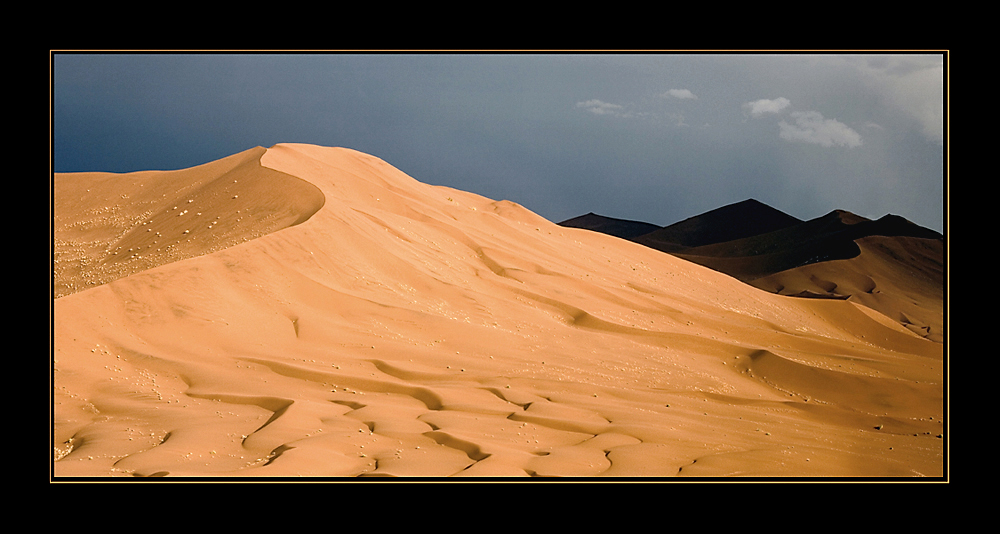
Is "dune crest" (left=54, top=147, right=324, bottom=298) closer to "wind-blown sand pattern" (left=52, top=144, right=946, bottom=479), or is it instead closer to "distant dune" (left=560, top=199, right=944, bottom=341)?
"wind-blown sand pattern" (left=52, top=144, right=946, bottom=479)

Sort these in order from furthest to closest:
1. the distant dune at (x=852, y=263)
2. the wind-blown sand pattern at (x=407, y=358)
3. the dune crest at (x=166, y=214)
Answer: the distant dune at (x=852, y=263) → the dune crest at (x=166, y=214) → the wind-blown sand pattern at (x=407, y=358)

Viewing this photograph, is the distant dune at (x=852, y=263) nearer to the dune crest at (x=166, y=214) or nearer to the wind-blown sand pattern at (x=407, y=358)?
the wind-blown sand pattern at (x=407, y=358)

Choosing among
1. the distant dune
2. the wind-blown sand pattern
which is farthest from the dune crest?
the distant dune

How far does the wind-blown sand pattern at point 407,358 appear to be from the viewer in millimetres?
5027

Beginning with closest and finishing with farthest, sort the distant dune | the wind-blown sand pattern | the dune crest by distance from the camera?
the wind-blown sand pattern → the dune crest → the distant dune

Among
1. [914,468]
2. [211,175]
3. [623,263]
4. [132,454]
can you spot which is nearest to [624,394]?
[914,468]

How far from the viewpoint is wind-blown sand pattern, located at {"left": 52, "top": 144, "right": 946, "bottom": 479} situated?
5.03m

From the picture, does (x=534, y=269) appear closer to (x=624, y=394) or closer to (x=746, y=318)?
(x=746, y=318)

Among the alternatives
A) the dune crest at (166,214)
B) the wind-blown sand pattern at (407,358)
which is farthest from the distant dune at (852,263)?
the dune crest at (166,214)

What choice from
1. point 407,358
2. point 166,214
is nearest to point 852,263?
point 166,214

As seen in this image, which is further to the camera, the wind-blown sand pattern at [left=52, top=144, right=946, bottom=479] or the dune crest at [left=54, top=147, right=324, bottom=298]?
the dune crest at [left=54, top=147, right=324, bottom=298]

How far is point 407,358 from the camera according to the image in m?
7.44

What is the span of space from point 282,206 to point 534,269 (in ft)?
13.3

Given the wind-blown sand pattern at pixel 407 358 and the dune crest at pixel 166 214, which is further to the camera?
the dune crest at pixel 166 214
